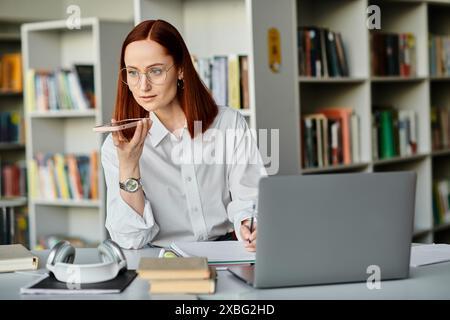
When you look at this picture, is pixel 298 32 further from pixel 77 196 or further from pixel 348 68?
pixel 77 196

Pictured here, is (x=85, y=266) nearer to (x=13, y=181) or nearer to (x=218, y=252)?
(x=218, y=252)

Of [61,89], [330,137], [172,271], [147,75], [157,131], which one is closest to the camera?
[172,271]

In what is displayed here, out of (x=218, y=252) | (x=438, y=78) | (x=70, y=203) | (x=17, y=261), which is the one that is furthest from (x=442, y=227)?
(x=17, y=261)

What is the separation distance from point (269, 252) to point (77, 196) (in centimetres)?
320

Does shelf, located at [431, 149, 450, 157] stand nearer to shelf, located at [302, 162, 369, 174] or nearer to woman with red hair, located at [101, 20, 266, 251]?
shelf, located at [302, 162, 369, 174]

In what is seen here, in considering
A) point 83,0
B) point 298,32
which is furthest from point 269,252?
point 83,0

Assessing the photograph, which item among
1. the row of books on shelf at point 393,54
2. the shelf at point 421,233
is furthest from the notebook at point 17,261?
the shelf at point 421,233

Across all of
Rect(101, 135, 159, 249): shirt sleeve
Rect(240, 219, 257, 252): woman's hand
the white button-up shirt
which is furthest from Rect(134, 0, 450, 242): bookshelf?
Rect(240, 219, 257, 252): woman's hand

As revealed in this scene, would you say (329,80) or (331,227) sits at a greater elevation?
(329,80)

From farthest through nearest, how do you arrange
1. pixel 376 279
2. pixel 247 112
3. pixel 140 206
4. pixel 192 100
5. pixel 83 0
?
pixel 83 0 → pixel 247 112 → pixel 192 100 → pixel 140 206 → pixel 376 279

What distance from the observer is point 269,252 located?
139cm

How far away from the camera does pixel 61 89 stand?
4.48 m

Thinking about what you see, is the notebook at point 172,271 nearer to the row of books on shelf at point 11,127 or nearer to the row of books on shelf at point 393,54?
the row of books on shelf at point 393,54

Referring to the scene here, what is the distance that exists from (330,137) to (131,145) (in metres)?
2.27
